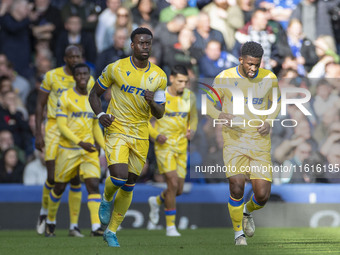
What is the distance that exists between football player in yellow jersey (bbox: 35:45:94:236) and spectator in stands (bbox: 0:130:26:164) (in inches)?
83.9

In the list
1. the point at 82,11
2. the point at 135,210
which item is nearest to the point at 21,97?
the point at 82,11

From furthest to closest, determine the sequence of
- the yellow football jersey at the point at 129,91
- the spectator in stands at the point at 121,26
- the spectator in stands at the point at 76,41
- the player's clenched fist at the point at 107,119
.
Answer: the spectator in stands at the point at 76,41 < the spectator in stands at the point at 121,26 < the yellow football jersey at the point at 129,91 < the player's clenched fist at the point at 107,119

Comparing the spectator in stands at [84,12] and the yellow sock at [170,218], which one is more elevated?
the spectator in stands at [84,12]

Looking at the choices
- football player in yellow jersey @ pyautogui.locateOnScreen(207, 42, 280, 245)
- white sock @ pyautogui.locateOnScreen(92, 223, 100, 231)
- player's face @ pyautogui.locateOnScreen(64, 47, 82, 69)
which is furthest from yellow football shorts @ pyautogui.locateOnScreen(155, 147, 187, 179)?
football player in yellow jersey @ pyautogui.locateOnScreen(207, 42, 280, 245)

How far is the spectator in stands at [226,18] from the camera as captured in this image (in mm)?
16234

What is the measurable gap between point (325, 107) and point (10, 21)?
21.1ft

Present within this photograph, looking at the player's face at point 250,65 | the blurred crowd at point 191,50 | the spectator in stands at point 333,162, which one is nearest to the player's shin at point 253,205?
the player's face at point 250,65

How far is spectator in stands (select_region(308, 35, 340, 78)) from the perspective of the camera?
16.1m

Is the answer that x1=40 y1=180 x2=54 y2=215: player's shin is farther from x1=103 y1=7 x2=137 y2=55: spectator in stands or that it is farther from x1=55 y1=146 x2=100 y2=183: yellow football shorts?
x1=103 y1=7 x2=137 y2=55: spectator in stands

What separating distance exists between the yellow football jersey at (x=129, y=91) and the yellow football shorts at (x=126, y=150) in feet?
0.23

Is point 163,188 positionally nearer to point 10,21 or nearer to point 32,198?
point 32,198

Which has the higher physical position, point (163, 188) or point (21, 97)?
point (21, 97)

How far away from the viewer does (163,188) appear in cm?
1446

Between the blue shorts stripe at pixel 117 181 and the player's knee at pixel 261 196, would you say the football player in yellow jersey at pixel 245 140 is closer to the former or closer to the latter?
the player's knee at pixel 261 196
